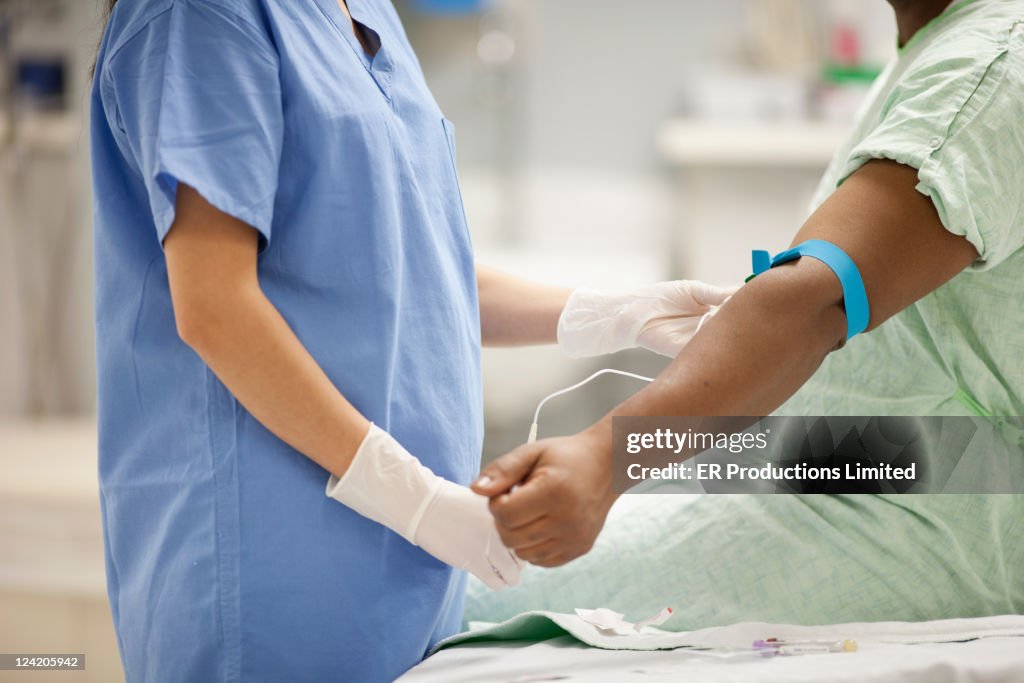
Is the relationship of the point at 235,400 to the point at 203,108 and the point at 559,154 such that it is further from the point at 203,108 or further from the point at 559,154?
the point at 559,154

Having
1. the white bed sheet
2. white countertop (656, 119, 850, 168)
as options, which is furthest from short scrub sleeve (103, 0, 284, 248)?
white countertop (656, 119, 850, 168)

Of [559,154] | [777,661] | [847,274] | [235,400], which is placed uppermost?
[847,274]

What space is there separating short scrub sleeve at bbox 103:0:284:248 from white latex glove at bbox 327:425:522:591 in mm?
219

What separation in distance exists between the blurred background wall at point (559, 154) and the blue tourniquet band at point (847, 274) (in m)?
1.95

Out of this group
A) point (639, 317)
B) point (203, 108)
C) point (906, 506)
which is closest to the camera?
point (203, 108)

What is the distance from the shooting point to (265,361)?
34.5 inches

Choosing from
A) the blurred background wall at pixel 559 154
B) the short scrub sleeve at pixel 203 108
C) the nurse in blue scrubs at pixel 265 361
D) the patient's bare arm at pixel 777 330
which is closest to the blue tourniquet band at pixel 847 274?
the patient's bare arm at pixel 777 330

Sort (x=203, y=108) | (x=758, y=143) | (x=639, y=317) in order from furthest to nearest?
(x=758, y=143) → (x=639, y=317) → (x=203, y=108)

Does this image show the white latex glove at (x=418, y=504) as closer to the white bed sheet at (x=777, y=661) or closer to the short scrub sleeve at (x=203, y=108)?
the white bed sheet at (x=777, y=661)

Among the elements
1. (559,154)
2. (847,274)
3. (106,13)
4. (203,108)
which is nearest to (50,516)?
(106,13)

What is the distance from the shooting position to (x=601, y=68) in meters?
3.72

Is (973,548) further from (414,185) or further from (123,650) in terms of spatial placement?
(123,650)

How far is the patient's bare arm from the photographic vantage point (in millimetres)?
914

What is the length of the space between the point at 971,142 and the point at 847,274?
6.8 inches
